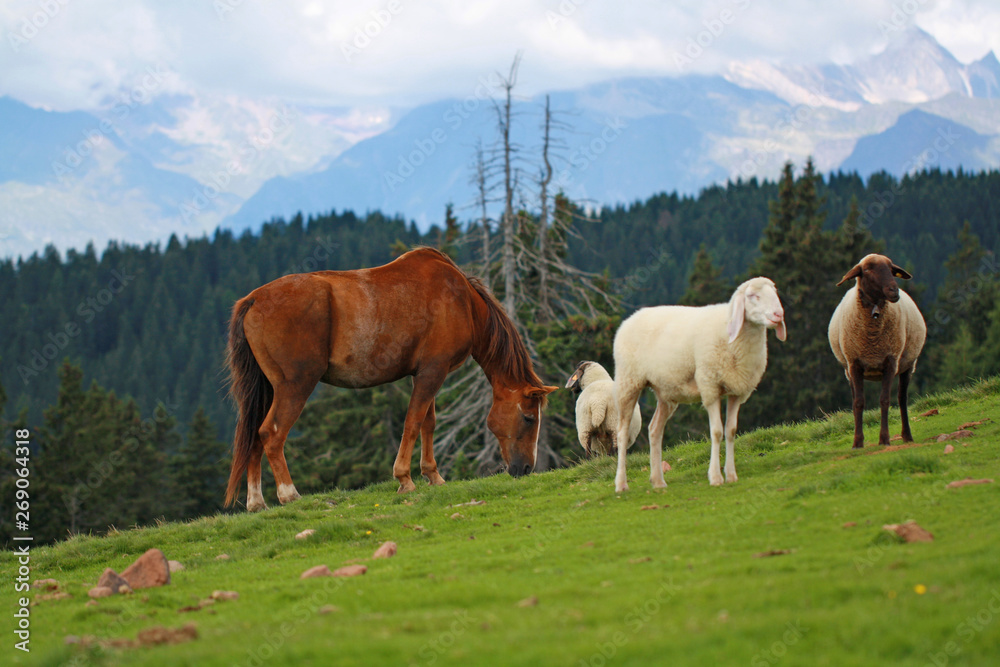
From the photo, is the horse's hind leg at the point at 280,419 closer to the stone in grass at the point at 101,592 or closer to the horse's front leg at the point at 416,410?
the horse's front leg at the point at 416,410

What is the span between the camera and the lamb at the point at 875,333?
11.2 meters

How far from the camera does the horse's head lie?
13773mm

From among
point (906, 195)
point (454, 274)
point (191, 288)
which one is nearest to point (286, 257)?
point (191, 288)

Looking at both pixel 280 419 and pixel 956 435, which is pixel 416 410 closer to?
pixel 280 419

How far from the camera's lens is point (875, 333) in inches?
447

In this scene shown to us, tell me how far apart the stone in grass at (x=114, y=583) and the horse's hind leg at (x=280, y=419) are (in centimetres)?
458

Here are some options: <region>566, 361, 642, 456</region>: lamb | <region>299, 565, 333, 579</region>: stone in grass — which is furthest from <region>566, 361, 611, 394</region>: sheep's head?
<region>299, 565, 333, 579</region>: stone in grass

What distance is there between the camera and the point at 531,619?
17.6 ft

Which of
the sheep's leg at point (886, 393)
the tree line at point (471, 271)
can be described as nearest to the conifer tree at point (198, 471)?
the tree line at point (471, 271)

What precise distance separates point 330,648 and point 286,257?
170m

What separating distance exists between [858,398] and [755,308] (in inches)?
110

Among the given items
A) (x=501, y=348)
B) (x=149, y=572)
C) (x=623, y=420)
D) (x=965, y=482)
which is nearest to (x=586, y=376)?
(x=501, y=348)

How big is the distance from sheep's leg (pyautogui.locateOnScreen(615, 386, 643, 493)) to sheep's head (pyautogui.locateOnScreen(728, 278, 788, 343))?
1651 mm
